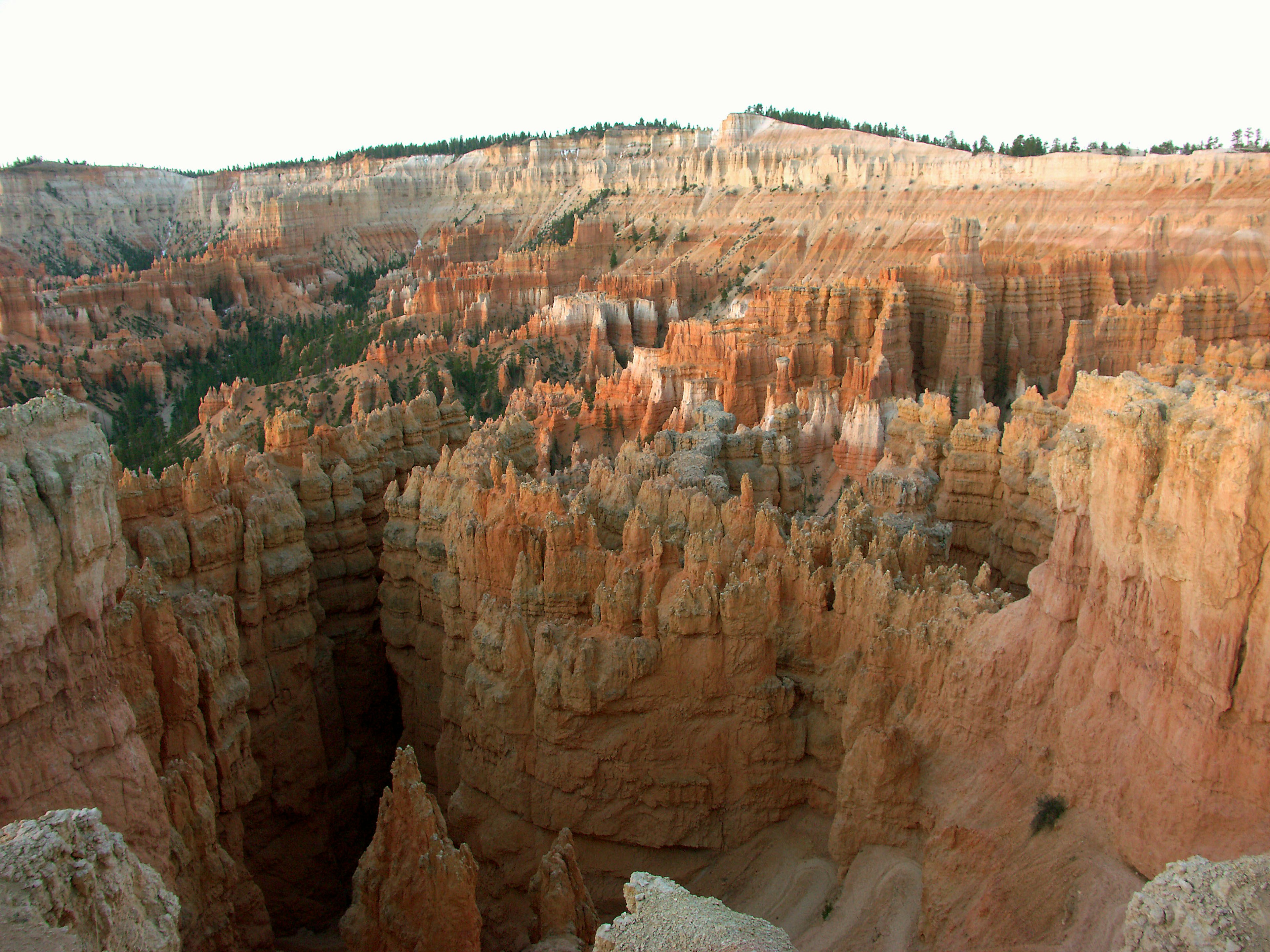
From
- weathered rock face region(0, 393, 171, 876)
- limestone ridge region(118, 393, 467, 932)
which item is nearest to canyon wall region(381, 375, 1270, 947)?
limestone ridge region(118, 393, 467, 932)

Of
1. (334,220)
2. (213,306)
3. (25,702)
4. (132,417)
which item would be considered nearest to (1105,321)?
(25,702)

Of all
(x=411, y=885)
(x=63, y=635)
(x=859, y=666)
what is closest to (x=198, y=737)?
(x=411, y=885)

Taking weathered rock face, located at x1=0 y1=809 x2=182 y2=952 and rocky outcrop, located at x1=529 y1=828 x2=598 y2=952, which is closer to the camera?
weathered rock face, located at x1=0 y1=809 x2=182 y2=952

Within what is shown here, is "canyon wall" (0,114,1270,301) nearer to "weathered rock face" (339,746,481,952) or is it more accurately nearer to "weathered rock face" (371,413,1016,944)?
"weathered rock face" (371,413,1016,944)

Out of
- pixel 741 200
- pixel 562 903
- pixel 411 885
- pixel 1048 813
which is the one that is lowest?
pixel 562 903

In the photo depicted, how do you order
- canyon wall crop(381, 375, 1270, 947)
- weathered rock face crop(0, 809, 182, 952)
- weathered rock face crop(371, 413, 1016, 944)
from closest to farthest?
1. weathered rock face crop(0, 809, 182, 952)
2. canyon wall crop(381, 375, 1270, 947)
3. weathered rock face crop(371, 413, 1016, 944)

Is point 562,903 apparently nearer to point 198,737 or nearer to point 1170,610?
point 198,737
